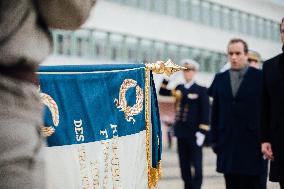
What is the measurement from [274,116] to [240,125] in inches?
35.2

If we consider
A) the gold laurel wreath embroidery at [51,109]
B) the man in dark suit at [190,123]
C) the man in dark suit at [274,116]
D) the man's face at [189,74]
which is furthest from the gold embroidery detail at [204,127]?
the gold laurel wreath embroidery at [51,109]

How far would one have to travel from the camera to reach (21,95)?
1.39 metres

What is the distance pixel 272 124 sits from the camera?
4762 millimetres

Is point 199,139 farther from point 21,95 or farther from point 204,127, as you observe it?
point 21,95

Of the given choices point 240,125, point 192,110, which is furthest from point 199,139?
point 240,125

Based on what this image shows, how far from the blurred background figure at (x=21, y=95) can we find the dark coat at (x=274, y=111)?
3.45 metres

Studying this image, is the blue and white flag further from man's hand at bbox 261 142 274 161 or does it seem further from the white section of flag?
Answer: man's hand at bbox 261 142 274 161

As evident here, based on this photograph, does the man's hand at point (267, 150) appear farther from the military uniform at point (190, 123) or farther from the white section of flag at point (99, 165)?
the military uniform at point (190, 123)

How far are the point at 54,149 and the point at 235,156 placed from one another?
1921mm

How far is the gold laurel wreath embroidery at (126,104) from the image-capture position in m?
5.00

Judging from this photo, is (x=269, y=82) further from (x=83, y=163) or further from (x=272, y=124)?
(x=83, y=163)

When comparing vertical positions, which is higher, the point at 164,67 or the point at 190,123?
the point at 164,67

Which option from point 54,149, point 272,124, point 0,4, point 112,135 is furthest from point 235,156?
point 0,4

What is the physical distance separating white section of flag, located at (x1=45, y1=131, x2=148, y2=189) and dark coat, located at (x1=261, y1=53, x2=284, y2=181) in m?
1.07
